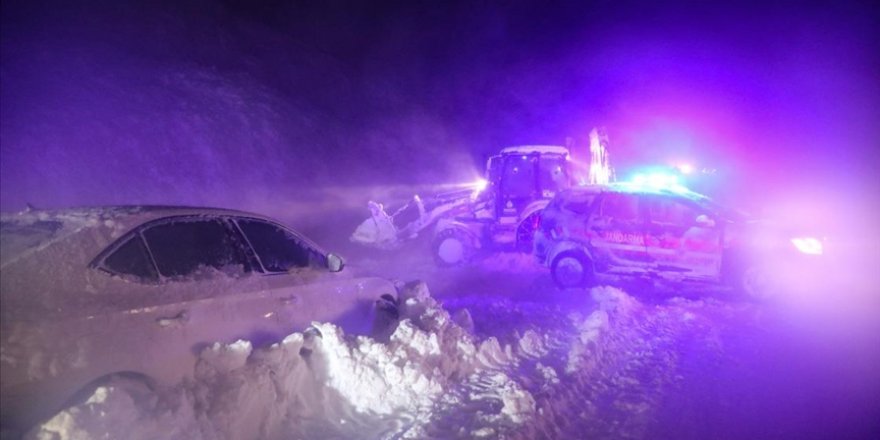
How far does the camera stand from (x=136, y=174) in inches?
633

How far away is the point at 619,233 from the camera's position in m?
9.04

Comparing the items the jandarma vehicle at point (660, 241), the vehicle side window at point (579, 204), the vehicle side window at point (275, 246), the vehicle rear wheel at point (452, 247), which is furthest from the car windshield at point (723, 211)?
the vehicle side window at point (275, 246)

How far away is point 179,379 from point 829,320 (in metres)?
8.12

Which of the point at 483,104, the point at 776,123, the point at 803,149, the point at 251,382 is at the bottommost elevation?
the point at 251,382

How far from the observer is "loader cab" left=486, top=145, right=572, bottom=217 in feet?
40.4

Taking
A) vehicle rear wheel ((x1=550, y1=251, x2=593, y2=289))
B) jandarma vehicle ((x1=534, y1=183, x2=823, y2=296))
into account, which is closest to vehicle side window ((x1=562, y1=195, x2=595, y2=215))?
jandarma vehicle ((x1=534, y1=183, x2=823, y2=296))

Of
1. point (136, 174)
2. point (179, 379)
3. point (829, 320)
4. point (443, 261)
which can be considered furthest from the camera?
point (136, 174)

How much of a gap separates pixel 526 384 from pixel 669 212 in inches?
206

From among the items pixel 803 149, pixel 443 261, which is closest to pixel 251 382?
pixel 443 261

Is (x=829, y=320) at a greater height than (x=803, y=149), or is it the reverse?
(x=803, y=149)

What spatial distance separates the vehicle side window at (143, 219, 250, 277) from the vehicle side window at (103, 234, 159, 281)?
7cm

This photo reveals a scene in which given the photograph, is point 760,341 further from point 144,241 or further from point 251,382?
point 144,241

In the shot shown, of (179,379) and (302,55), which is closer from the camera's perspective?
(179,379)

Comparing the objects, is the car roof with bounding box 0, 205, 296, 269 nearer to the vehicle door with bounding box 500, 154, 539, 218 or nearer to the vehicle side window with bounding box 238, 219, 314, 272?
the vehicle side window with bounding box 238, 219, 314, 272
